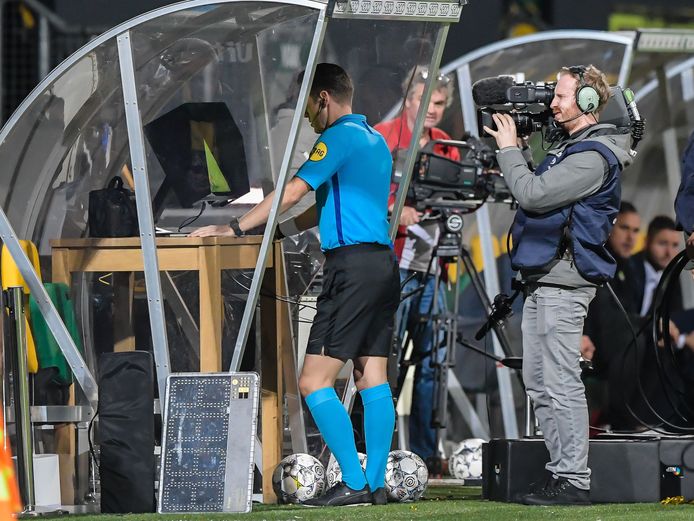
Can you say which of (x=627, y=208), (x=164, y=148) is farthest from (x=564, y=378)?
(x=627, y=208)

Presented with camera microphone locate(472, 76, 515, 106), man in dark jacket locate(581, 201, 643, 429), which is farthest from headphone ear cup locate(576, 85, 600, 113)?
man in dark jacket locate(581, 201, 643, 429)

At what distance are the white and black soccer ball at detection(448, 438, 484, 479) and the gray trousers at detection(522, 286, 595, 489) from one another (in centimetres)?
167

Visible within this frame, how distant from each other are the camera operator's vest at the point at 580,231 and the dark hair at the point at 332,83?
940mm

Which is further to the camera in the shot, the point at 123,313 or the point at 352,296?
the point at 123,313

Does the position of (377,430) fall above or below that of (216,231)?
below

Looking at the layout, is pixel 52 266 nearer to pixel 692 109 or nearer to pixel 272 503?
pixel 272 503

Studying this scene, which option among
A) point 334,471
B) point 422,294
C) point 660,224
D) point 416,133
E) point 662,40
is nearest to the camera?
point 334,471

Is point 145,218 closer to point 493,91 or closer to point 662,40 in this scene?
point 493,91

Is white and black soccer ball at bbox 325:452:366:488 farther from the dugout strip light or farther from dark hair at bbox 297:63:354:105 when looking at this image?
the dugout strip light

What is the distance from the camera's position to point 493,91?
21.1 ft

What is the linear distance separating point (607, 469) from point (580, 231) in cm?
106

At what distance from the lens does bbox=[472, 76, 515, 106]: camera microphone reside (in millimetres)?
6387

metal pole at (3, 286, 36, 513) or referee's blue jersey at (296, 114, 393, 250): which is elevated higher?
referee's blue jersey at (296, 114, 393, 250)

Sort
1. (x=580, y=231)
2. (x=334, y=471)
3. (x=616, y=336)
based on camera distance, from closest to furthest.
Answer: (x=580, y=231) → (x=334, y=471) → (x=616, y=336)
